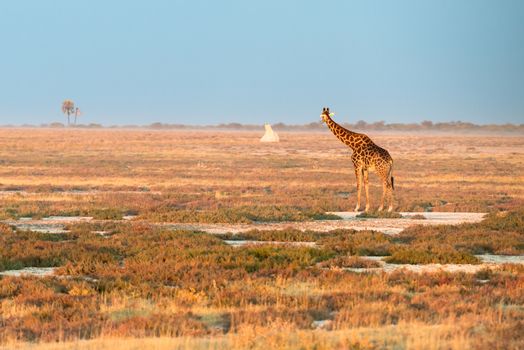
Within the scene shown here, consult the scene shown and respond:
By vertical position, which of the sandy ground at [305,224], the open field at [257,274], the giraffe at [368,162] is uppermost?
the giraffe at [368,162]

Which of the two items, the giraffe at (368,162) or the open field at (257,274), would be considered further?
the giraffe at (368,162)

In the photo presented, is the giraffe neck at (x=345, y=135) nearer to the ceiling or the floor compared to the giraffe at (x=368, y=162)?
nearer to the ceiling

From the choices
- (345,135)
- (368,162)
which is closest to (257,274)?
(368,162)

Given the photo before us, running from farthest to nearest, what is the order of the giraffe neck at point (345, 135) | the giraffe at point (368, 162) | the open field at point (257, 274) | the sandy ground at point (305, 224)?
1. the giraffe neck at point (345, 135)
2. the giraffe at point (368, 162)
3. the sandy ground at point (305, 224)
4. the open field at point (257, 274)

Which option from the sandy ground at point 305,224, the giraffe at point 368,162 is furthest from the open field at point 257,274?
the giraffe at point 368,162

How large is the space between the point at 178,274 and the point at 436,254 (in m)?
5.85

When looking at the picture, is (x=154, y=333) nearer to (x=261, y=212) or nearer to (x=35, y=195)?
(x=261, y=212)

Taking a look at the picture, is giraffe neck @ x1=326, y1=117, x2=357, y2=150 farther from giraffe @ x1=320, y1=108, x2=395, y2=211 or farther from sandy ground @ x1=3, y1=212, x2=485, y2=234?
sandy ground @ x1=3, y1=212, x2=485, y2=234

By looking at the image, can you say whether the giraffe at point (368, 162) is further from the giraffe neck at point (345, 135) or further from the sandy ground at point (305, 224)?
the sandy ground at point (305, 224)

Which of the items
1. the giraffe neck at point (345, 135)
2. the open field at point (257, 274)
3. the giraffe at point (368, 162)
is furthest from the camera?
the giraffe neck at point (345, 135)

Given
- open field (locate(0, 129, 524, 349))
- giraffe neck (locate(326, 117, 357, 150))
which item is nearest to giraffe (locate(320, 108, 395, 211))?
giraffe neck (locate(326, 117, 357, 150))

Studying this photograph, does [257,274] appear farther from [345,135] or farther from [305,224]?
[345,135]

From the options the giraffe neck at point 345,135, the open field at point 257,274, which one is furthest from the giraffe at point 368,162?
the open field at point 257,274

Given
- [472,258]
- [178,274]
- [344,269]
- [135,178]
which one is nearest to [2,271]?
[178,274]
